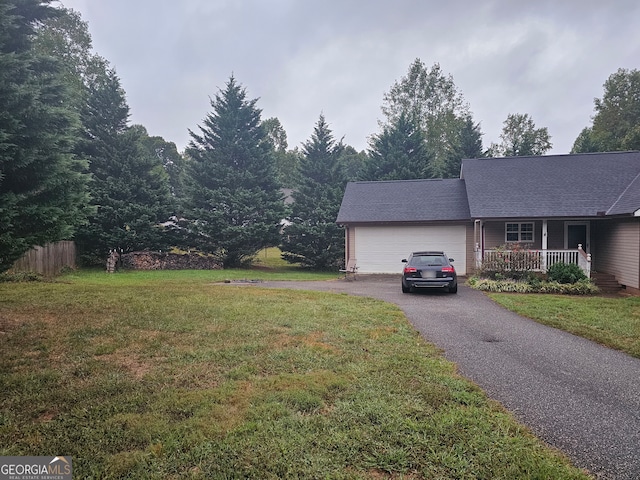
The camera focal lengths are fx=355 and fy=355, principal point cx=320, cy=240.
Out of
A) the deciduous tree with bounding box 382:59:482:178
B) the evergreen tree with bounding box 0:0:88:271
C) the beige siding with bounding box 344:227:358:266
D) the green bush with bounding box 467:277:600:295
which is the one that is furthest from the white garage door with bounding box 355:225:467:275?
the deciduous tree with bounding box 382:59:482:178

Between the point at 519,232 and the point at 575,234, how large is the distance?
2.23m

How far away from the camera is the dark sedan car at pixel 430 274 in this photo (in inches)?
443

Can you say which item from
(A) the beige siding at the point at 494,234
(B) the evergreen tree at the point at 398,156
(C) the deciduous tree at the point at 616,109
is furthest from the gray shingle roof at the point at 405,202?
(C) the deciduous tree at the point at 616,109

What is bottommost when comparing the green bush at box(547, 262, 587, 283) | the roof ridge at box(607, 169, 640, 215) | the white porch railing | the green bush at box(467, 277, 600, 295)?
the green bush at box(467, 277, 600, 295)

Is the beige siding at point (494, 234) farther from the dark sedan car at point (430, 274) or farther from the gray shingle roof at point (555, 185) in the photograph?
the dark sedan car at point (430, 274)

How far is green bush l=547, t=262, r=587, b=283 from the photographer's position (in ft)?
41.1

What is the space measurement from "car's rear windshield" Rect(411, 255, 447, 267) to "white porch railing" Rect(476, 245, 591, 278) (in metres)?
3.49

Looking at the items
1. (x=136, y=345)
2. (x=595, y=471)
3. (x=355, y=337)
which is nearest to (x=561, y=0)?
(x=355, y=337)

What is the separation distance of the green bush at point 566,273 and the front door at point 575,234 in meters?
3.40

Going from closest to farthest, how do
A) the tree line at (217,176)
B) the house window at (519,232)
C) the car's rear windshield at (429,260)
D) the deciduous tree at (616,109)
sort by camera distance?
1. the car's rear windshield at (429,260)
2. the house window at (519,232)
3. the tree line at (217,176)
4. the deciduous tree at (616,109)

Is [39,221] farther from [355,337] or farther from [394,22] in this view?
[394,22]

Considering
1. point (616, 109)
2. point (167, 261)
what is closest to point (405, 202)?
point (167, 261)

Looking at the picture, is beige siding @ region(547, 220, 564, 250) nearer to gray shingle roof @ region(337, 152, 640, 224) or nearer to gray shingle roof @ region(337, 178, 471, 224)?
gray shingle roof @ region(337, 152, 640, 224)

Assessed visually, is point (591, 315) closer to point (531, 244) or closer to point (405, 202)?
point (531, 244)
